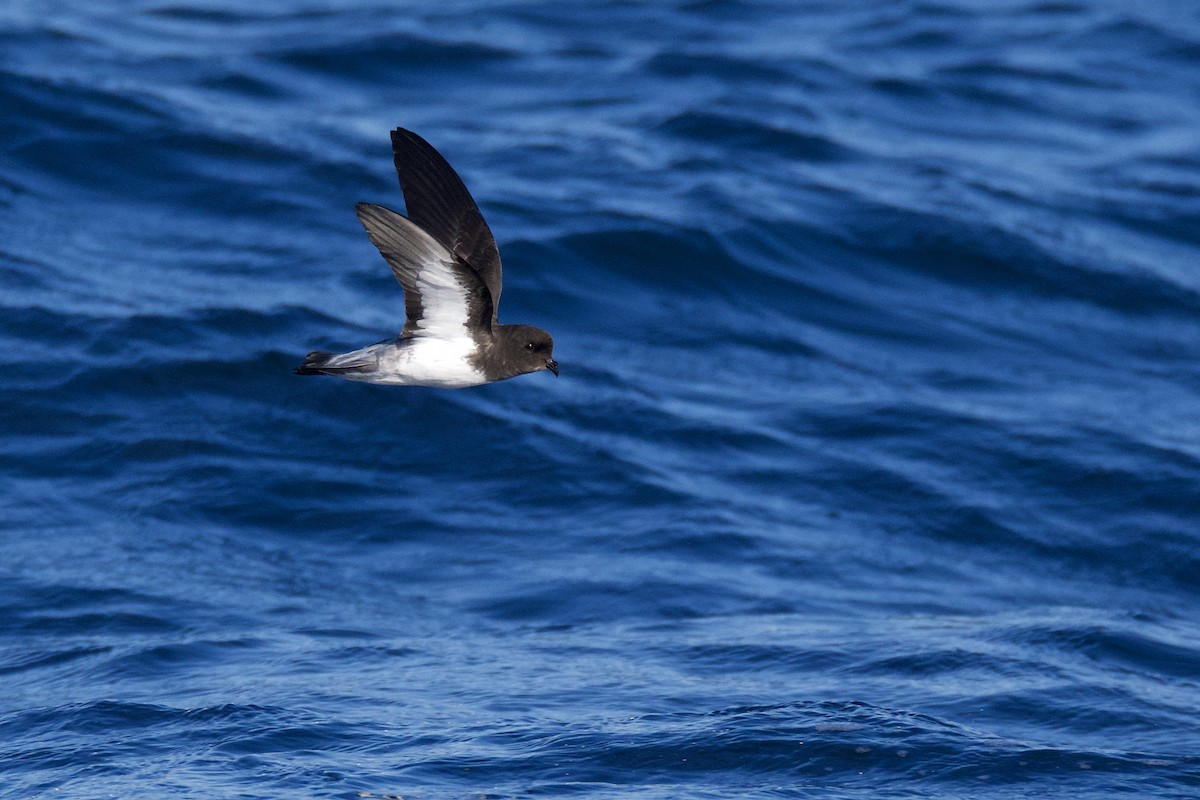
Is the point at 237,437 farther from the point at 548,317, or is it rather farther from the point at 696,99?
the point at 696,99

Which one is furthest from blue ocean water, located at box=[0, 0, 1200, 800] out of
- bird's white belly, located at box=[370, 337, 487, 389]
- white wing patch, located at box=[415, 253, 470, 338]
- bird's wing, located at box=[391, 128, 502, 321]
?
bird's wing, located at box=[391, 128, 502, 321]

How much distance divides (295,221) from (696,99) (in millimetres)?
5594

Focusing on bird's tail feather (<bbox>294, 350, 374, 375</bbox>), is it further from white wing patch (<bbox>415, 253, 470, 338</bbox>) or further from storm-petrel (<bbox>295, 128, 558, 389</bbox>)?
white wing patch (<bbox>415, 253, 470, 338</bbox>)

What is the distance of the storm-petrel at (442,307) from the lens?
6488mm

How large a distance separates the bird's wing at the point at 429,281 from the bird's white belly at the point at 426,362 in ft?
0.15

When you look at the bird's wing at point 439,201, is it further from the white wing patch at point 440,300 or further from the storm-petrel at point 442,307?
the white wing patch at point 440,300

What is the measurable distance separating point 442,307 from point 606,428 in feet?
19.1

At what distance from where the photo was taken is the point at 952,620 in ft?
33.3

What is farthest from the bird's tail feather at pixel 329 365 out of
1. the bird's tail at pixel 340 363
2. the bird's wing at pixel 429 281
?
the bird's wing at pixel 429 281

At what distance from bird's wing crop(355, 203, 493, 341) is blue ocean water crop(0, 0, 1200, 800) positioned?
2.24 metres

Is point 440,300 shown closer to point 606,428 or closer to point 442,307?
point 442,307

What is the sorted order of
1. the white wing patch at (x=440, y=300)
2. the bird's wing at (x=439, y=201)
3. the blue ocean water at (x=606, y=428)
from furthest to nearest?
the blue ocean water at (x=606, y=428)
the bird's wing at (x=439, y=201)
the white wing patch at (x=440, y=300)

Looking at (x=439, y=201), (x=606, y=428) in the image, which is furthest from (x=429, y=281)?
(x=606, y=428)

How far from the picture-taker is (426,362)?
22.0 feet
